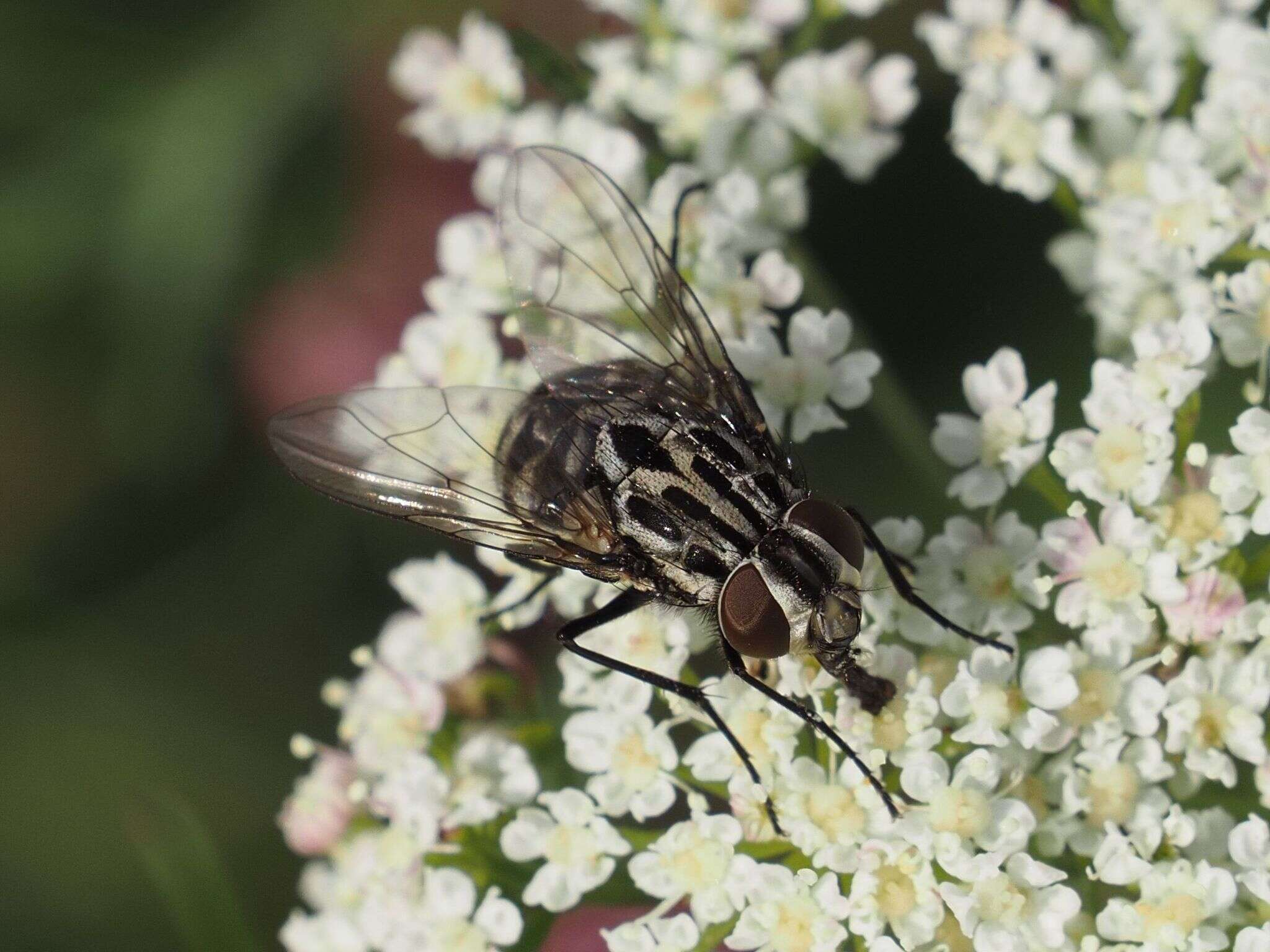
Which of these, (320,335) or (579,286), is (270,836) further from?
(579,286)

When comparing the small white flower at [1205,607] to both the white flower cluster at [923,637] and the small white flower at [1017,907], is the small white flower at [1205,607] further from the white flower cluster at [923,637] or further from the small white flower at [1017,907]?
the small white flower at [1017,907]

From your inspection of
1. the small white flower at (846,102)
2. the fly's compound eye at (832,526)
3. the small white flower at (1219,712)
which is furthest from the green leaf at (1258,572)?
the small white flower at (846,102)

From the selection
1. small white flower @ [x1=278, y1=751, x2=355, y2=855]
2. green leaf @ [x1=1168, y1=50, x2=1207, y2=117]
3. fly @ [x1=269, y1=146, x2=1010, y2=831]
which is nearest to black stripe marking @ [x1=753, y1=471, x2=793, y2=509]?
fly @ [x1=269, y1=146, x2=1010, y2=831]

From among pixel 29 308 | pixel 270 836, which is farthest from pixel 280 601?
pixel 29 308

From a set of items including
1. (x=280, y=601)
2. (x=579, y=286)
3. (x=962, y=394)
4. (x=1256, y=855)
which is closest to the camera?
(x=1256, y=855)

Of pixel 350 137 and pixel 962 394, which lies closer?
pixel 962 394

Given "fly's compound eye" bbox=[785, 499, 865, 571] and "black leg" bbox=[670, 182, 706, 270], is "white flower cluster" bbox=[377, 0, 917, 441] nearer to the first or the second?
"black leg" bbox=[670, 182, 706, 270]
